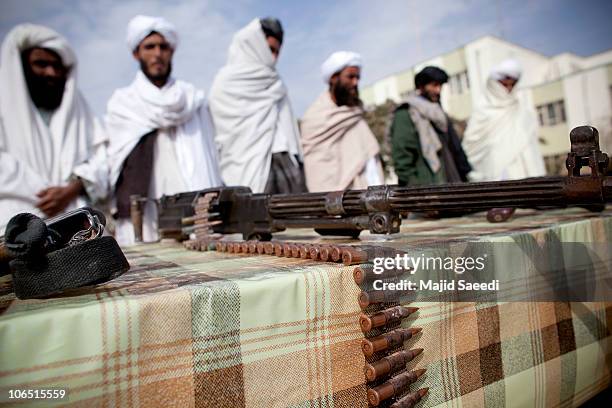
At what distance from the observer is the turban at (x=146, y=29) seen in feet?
10.5

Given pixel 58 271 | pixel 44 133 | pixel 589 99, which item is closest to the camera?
pixel 58 271

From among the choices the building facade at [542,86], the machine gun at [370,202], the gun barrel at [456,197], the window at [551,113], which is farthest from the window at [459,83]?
the gun barrel at [456,197]

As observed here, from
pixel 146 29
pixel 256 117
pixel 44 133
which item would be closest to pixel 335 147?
pixel 256 117

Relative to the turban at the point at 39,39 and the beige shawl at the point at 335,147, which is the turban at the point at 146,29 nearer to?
the turban at the point at 39,39

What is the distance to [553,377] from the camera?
1.22 m

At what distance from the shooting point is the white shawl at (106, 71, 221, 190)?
3023mm

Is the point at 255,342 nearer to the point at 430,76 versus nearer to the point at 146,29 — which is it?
the point at 146,29

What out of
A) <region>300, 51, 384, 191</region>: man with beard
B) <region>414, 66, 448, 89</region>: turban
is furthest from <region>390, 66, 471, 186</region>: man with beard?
<region>300, 51, 384, 191</region>: man with beard

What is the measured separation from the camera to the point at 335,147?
13.4ft

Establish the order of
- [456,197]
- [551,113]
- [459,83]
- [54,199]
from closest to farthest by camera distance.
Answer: [456,197], [54,199], [551,113], [459,83]

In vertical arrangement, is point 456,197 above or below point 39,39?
below

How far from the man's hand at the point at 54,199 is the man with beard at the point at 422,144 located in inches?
89.4

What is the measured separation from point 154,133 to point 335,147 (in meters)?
1.65

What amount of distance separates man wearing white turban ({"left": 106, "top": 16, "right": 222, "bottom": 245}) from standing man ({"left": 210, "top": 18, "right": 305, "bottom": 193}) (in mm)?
397
